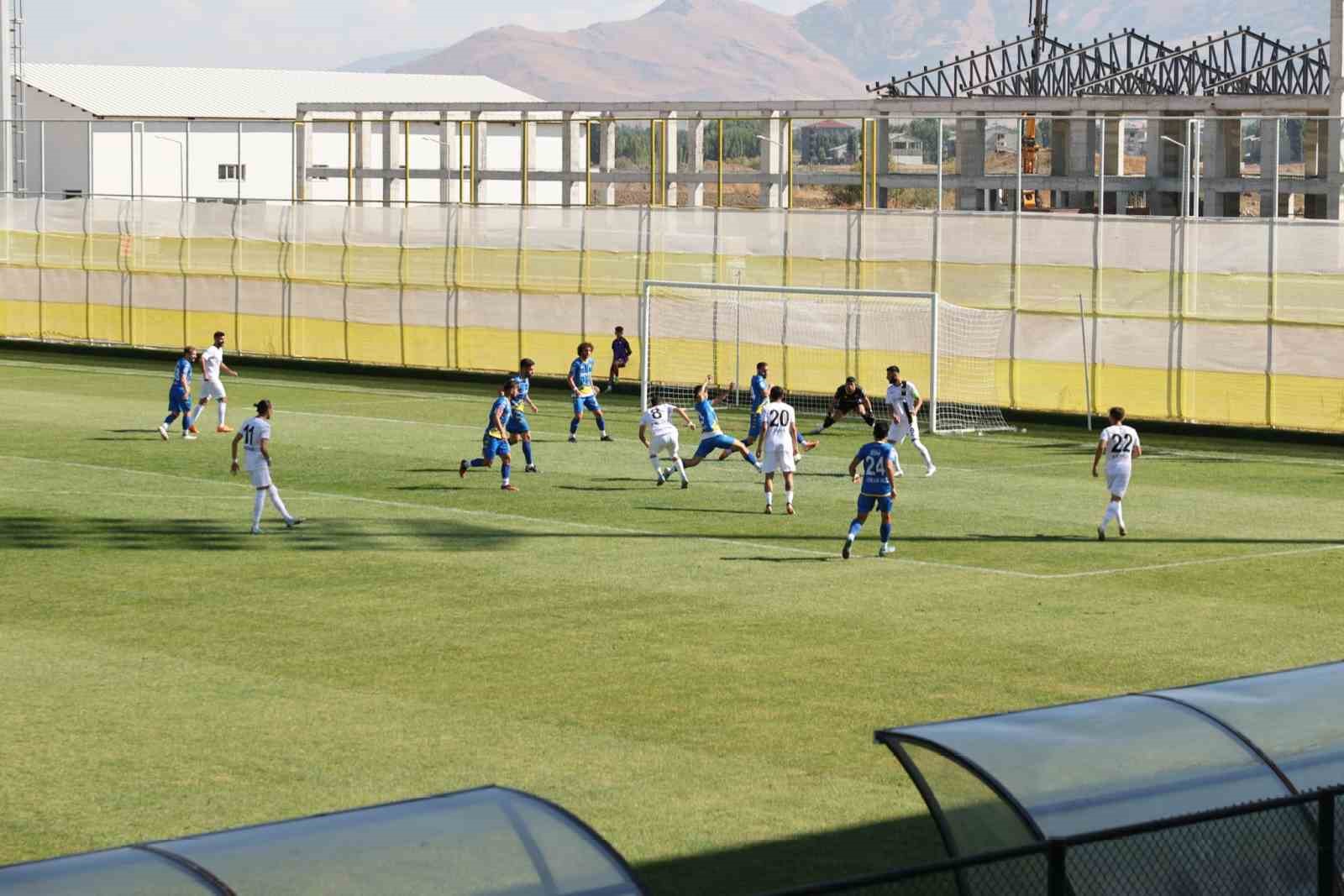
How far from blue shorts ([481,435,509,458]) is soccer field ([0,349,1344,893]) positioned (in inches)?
26.9

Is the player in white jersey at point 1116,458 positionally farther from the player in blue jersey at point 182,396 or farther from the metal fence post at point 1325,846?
the player in blue jersey at point 182,396

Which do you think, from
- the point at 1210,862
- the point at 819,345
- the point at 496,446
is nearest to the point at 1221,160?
the point at 819,345

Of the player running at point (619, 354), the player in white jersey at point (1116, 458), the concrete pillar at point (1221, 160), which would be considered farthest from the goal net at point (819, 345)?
the concrete pillar at point (1221, 160)

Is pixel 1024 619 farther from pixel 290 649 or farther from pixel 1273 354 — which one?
pixel 1273 354

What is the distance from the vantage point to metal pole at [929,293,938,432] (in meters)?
37.4

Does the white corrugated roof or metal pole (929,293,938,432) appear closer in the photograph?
metal pole (929,293,938,432)

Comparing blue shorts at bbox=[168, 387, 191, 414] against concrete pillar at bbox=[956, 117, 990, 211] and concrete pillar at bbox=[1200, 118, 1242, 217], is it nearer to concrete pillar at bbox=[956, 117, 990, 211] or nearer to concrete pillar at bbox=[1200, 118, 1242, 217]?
concrete pillar at bbox=[956, 117, 990, 211]

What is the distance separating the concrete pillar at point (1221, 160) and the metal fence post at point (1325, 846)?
64586mm

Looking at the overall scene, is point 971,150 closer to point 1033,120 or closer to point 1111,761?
point 1033,120

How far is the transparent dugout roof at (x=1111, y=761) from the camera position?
357 inches

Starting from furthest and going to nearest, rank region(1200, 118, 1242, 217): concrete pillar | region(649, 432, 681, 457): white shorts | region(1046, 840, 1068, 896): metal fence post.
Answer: region(1200, 118, 1242, 217): concrete pillar → region(649, 432, 681, 457): white shorts → region(1046, 840, 1068, 896): metal fence post

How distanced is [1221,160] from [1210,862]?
6810cm

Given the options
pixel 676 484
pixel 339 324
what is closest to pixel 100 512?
pixel 676 484

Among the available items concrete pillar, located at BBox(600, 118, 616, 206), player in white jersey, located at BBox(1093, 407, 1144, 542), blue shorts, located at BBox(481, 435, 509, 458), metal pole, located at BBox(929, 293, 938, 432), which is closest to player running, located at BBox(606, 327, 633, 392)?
metal pole, located at BBox(929, 293, 938, 432)
